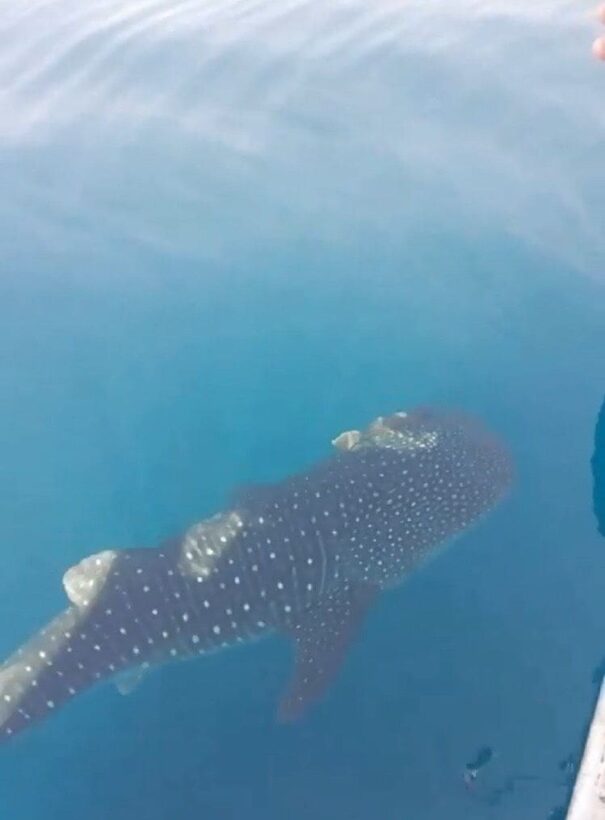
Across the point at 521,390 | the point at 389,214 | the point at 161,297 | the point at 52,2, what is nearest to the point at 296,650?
the point at 521,390

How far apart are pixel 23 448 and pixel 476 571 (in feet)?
11.3

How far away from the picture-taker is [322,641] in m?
5.98

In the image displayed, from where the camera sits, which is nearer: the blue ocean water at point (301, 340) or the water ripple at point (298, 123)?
the blue ocean water at point (301, 340)

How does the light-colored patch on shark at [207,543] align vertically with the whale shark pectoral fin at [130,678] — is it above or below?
above

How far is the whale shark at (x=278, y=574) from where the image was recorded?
5711 mm

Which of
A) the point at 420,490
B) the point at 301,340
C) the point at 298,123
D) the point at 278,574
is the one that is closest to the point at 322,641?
the point at 278,574

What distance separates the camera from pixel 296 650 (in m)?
6.02

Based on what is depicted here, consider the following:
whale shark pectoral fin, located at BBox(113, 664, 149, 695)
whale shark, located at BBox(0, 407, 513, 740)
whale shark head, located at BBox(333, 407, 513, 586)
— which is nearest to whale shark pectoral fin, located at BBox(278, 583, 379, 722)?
whale shark, located at BBox(0, 407, 513, 740)

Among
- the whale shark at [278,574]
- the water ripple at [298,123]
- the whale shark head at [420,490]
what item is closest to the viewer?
the whale shark at [278,574]

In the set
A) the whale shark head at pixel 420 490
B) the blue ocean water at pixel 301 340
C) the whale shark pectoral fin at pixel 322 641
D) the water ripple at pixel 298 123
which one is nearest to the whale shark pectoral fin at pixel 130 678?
the blue ocean water at pixel 301 340

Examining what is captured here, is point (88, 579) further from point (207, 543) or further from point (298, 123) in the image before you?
point (298, 123)

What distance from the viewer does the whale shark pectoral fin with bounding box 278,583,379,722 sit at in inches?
228

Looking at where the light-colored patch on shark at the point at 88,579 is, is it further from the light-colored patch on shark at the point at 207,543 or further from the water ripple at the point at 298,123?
the water ripple at the point at 298,123

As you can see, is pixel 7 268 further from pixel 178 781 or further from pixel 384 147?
pixel 178 781
